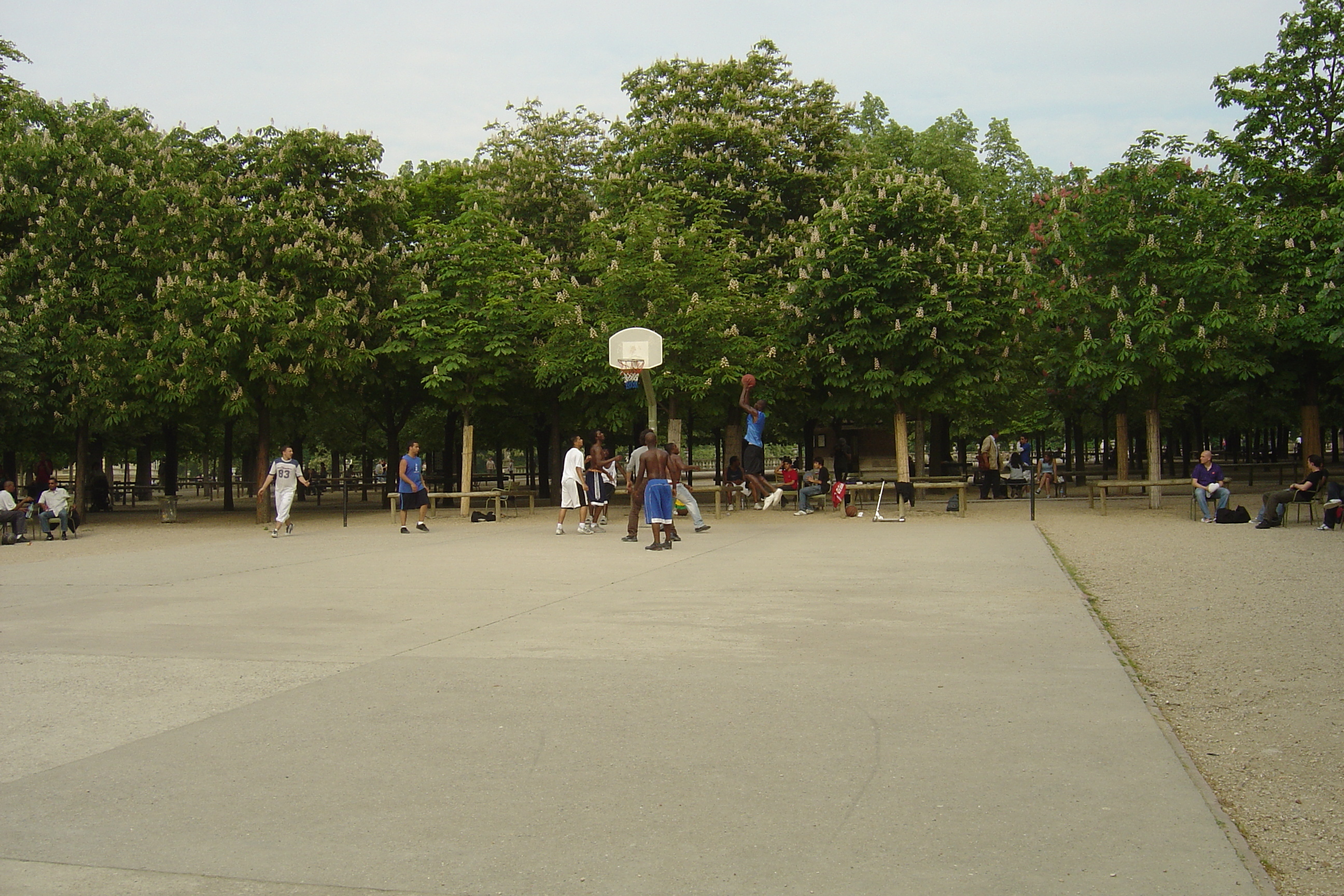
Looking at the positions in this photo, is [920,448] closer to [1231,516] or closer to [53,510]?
[1231,516]

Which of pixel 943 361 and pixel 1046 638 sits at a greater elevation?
pixel 943 361

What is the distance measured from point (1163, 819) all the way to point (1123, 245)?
23.2m

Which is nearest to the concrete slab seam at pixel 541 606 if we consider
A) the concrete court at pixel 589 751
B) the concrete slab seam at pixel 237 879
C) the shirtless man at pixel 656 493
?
the concrete court at pixel 589 751

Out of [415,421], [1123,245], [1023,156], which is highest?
[1023,156]

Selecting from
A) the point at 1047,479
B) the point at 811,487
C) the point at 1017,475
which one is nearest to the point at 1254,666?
the point at 811,487

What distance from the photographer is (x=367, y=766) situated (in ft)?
17.1

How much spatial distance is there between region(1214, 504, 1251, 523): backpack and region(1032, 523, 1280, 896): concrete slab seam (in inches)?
540

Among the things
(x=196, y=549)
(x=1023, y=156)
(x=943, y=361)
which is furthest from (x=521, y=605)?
(x=1023, y=156)

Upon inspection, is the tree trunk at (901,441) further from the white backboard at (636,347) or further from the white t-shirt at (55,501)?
the white t-shirt at (55,501)

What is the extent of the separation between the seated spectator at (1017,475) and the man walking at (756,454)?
8.68 meters

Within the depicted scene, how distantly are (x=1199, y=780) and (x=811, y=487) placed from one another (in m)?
21.9

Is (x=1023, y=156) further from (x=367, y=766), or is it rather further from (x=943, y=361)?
(x=367, y=766)

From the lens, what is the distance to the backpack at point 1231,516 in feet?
69.1

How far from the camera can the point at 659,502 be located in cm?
1705
